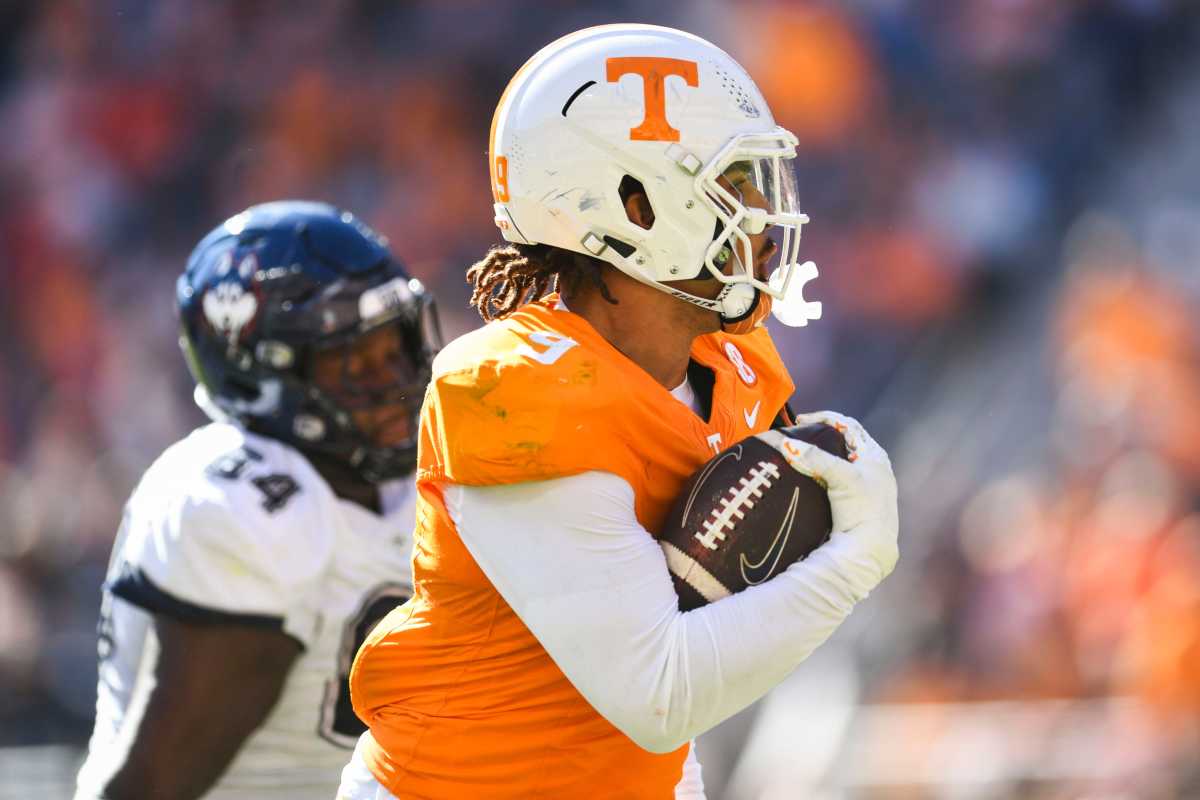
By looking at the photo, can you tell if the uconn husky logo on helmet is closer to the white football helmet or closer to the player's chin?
the white football helmet

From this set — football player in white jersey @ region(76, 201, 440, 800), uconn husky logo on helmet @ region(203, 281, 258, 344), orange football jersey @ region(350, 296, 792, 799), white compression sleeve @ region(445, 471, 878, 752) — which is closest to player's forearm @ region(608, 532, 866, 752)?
white compression sleeve @ region(445, 471, 878, 752)

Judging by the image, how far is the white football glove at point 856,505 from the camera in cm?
158

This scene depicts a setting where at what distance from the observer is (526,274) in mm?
1812

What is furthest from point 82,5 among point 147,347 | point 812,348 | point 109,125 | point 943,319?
point 943,319

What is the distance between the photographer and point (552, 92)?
1696 mm

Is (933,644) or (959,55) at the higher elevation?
(959,55)

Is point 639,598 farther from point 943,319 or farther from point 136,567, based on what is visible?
point 943,319

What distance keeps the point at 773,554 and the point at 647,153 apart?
46 centimetres

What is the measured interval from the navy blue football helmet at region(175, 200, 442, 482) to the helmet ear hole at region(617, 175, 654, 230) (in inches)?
40.1

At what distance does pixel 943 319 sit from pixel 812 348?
0.49 metres

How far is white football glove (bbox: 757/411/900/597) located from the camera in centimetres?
158

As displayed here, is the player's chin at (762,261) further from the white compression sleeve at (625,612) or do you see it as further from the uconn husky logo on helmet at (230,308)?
the uconn husky logo on helmet at (230,308)

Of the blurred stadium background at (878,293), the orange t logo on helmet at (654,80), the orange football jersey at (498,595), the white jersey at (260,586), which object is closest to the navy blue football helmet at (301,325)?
the white jersey at (260,586)

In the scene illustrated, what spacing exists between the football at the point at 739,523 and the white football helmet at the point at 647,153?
23 cm
